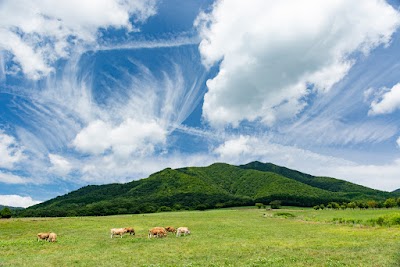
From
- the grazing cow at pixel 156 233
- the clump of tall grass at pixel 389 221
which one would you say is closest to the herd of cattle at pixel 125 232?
the grazing cow at pixel 156 233

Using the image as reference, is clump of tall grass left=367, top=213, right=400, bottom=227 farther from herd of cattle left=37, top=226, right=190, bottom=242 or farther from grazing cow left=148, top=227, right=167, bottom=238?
grazing cow left=148, top=227, right=167, bottom=238

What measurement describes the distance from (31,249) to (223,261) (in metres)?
22.4

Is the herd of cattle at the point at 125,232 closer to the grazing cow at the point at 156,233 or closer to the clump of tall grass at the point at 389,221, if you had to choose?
the grazing cow at the point at 156,233

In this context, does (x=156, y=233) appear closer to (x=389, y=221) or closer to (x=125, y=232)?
(x=125, y=232)

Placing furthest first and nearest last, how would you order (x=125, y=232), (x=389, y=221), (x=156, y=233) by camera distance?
1. (x=389, y=221)
2. (x=125, y=232)
3. (x=156, y=233)

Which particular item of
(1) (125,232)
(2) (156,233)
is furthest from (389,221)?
(1) (125,232)

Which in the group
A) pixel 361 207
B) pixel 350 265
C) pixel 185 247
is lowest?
pixel 350 265

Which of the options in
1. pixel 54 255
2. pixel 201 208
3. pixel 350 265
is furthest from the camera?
pixel 201 208

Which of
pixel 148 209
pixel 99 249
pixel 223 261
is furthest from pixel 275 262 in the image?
pixel 148 209

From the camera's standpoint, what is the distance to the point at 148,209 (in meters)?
180

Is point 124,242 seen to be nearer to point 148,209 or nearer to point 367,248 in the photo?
point 367,248

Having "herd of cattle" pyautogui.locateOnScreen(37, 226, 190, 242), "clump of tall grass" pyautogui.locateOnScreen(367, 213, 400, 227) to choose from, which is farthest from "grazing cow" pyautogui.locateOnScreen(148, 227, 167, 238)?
"clump of tall grass" pyautogui.locateOnScreen(367, 213, 400, 227)

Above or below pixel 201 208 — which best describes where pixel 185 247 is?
below

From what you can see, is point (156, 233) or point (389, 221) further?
point (389, 221)
